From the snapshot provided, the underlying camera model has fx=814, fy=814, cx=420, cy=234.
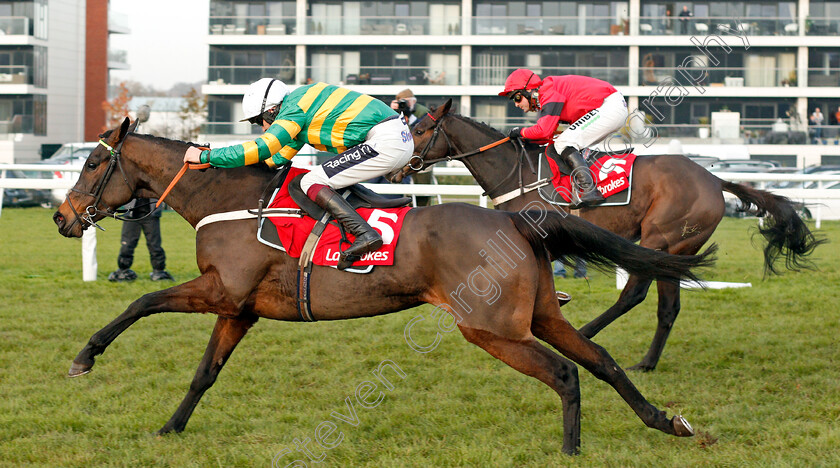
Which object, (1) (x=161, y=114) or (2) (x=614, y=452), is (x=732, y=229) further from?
(1) (x=161, y=114)

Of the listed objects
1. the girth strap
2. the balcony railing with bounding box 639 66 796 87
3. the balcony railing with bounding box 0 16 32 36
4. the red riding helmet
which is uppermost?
the balcony railing with bounding box 0 16 32 36

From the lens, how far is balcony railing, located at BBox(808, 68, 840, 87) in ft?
109

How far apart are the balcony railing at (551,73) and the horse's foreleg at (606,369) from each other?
3033 centimetres

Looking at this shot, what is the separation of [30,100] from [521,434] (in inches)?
1521

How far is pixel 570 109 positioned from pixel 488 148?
0.66 meters

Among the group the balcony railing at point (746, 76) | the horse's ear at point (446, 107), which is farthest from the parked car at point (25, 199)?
the balcony railing at point (746, 76)

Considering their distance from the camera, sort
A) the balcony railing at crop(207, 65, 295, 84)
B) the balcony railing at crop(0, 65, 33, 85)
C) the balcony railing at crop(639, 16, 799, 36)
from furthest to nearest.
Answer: the balcony railing at crop(0, 65, 33, 85) → the balcony railing at crop(207, 65, 295, 84) → the balcony railing at crop(639, 16, 799, 36)

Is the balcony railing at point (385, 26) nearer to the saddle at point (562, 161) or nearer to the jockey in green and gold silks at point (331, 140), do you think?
the saddle at point (562, 161)

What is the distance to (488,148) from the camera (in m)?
6.00

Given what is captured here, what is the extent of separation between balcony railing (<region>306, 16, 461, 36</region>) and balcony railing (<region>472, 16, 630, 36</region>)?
4.03 ft

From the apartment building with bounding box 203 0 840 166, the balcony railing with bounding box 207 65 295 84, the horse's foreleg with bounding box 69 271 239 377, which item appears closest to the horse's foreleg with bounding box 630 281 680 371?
the horse's foreleg with bounding box 69 271 239 377

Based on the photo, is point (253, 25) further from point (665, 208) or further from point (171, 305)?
point (171, 305)

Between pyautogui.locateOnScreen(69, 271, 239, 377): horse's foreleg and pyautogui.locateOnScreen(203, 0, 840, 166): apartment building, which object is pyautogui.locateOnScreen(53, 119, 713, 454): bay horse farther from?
pyautogui.locateOnScreen(203, 0, 840, 166): apartment building

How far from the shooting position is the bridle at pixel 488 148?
5.83 meters
